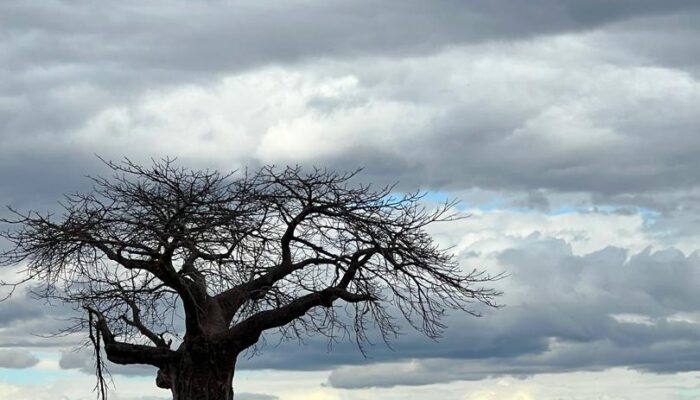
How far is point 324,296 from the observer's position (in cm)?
1783

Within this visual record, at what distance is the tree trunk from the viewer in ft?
58.3

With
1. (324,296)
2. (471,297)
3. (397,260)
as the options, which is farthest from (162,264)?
(471,297)

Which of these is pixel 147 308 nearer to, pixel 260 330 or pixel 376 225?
pixel 260 330

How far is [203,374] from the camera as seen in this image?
58.4ft

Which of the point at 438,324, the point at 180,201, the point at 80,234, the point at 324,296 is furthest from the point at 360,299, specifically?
the point at 80,234

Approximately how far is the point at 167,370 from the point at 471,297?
484 centimetres

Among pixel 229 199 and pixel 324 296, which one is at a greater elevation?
pixel 229 199

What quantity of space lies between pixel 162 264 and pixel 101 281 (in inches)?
48.1

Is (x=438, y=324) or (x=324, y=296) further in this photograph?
(x=438, y=324)

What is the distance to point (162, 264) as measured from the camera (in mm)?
17078

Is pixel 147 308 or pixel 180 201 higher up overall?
pixel 180 201

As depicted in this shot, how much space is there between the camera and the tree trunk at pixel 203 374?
17766 mm

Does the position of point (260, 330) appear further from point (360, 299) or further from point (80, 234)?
point (80, 234)

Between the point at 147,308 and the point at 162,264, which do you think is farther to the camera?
the point at 147,308
